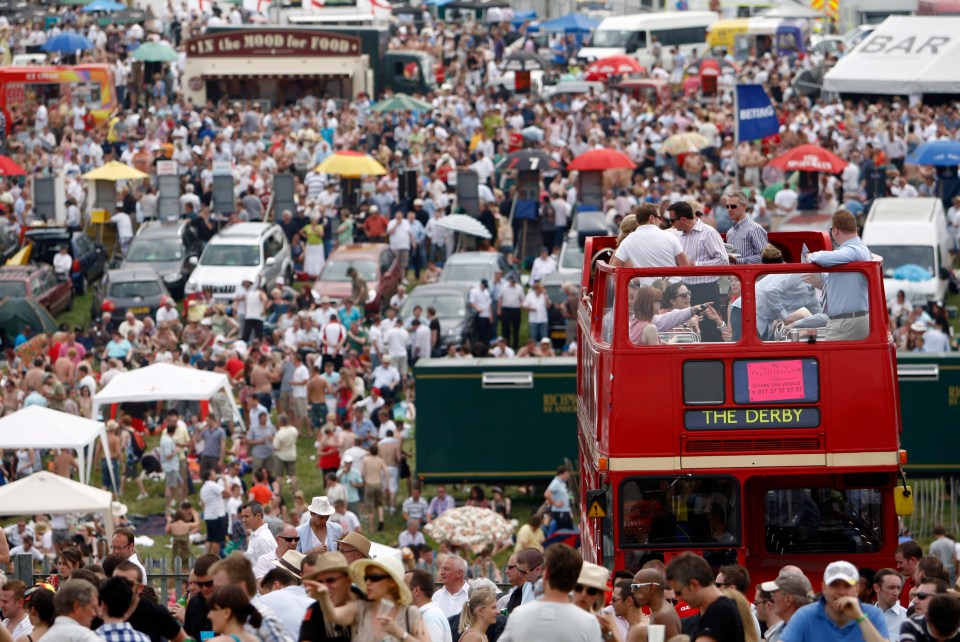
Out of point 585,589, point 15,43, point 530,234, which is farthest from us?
point 15,43

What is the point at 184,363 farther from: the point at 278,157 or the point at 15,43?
the point at 15,43

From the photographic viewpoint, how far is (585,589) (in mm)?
8961

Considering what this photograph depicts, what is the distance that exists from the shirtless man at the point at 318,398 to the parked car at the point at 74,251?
31.6 ft

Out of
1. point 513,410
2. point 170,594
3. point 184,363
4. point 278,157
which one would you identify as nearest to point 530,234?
point 278,157

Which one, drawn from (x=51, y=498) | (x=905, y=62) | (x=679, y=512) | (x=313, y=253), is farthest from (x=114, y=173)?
(x=679, y=512)

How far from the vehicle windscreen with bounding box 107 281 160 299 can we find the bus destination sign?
20.6m

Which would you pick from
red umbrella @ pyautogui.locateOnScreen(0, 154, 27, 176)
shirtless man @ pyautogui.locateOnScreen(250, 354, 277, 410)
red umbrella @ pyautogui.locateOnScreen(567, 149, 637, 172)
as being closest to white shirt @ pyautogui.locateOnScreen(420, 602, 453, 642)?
shirtless man @ pyautogui.locateOnScreen(250, 354, 277, 410)

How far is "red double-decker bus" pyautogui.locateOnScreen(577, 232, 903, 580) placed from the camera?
43.4 ft

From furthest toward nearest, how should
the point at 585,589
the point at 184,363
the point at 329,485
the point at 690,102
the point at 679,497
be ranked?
the point at 690,102 < the point at 184,363 < the point at 329,485 < the point at 679,497 < the point at 585,589

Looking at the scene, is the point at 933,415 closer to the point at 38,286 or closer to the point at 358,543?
the point at 358,543

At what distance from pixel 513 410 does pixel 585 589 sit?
15555 mm

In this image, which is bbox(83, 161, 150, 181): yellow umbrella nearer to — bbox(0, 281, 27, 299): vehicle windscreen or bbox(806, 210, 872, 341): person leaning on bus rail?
bbox(0, 281, 27, 299): vehicle windscreen

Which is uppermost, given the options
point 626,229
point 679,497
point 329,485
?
point 626,229

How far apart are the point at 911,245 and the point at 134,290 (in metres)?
13.1
